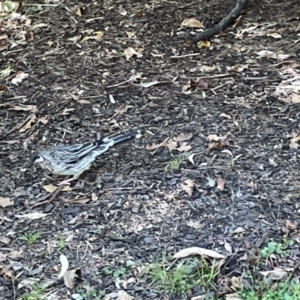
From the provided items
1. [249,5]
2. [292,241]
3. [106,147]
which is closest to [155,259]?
[292,241]

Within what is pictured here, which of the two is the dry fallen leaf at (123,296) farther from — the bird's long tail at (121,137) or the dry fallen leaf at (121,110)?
the dry fallen leaf at (121,110)

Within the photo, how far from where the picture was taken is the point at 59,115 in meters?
5.35

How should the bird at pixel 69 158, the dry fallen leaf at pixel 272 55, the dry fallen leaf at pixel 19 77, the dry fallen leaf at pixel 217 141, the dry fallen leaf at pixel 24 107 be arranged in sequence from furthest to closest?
1. the dry fallen leaf at pixel 19 77
2. the dry fallen leaf at pixel 272 55
3. the dry fallen leaf at pixel 24 107
4. the dry fallen leaf at pixel 217 141
5. the bird at pixel 69 158

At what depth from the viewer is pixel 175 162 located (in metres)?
4.67

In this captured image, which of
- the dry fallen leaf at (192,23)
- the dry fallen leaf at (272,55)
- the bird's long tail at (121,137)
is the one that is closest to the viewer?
the bird's long tail at (121,137)

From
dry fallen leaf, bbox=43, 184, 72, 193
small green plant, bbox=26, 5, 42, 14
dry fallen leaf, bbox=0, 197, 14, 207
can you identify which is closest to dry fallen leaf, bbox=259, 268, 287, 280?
dry fallen leaf, bbox=43, 184, 72, 193

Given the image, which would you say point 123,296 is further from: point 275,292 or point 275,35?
point 275,35

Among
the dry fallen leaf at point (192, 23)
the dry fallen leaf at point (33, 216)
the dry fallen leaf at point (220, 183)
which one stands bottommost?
the dry fallen leaf at point (33, 216)

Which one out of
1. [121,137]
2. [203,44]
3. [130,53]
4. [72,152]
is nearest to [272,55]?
[203,44]

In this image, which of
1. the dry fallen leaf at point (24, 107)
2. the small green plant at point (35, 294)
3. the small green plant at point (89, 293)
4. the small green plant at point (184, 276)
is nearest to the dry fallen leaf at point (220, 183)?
the small green plant at point (184, 276)

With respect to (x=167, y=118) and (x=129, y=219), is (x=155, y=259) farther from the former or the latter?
(x=167, y=118)

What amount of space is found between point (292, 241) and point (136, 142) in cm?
149

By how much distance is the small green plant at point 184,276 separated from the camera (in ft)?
12.3

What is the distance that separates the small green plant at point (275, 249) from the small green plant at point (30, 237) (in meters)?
1.37
